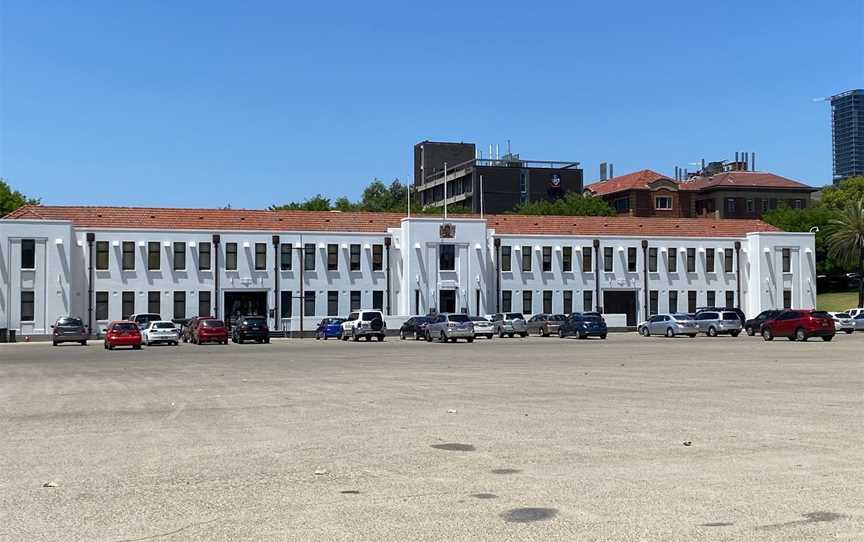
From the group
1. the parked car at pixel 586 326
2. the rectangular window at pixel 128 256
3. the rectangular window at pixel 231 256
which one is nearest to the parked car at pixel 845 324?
the parked car at pixel 586 326

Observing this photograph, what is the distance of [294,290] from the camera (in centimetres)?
7600

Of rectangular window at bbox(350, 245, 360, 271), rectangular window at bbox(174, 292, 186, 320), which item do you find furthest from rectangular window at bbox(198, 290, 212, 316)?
rectangular window at bbox(350, 245, 360, 271)

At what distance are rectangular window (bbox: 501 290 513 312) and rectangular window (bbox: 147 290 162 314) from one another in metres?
26.4

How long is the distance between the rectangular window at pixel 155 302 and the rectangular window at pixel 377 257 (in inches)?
637

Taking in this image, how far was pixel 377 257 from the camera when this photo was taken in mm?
78375

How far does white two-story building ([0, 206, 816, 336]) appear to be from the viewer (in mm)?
70812

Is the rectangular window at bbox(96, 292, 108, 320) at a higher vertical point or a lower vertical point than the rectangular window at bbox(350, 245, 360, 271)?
lower

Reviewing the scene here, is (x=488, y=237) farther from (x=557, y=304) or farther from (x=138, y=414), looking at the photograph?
(x=138, y=414)

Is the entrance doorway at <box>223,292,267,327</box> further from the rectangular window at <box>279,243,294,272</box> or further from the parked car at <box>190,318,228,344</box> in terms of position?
the parked car at <box>190,318,228,344</box>

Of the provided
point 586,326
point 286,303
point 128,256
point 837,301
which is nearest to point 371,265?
point 286,303

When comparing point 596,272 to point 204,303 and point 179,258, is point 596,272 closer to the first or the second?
point 204,303

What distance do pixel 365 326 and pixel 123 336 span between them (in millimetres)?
14784

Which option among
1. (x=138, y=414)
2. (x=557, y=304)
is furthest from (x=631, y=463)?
(x=557, y=304)

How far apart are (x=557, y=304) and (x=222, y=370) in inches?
2198
